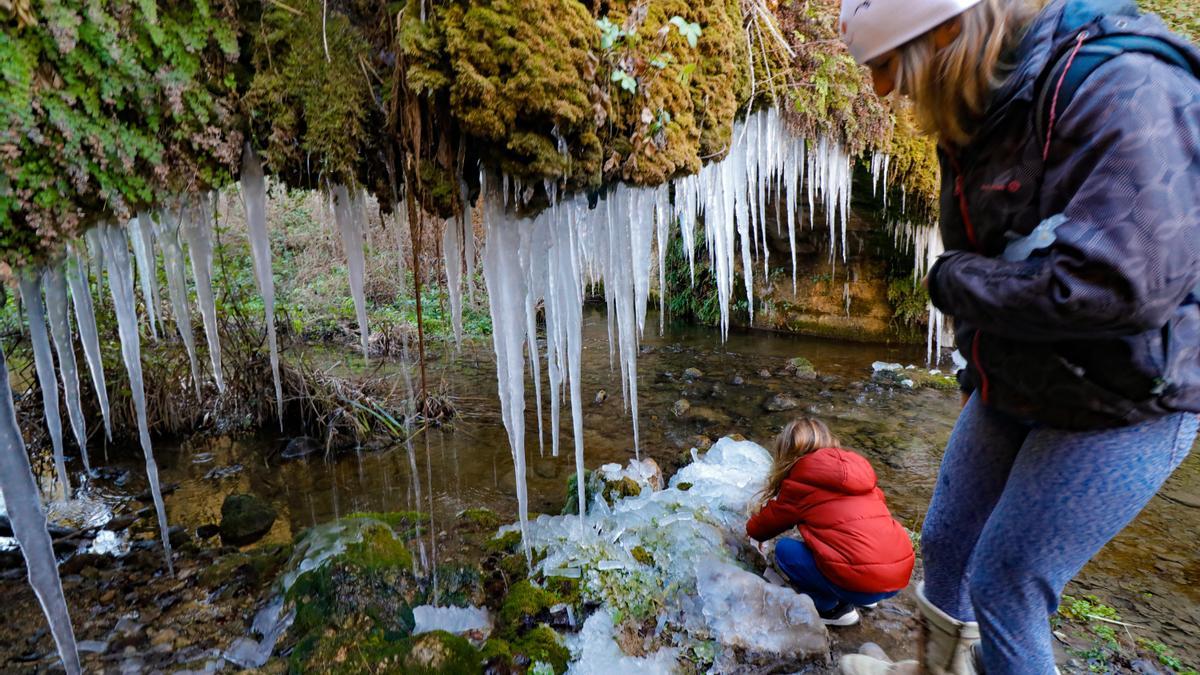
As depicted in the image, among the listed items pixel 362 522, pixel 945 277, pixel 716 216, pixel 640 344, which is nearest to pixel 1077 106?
pixel 945 277

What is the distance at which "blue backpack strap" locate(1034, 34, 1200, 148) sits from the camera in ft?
3.60

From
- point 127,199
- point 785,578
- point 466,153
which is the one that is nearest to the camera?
point 127,199

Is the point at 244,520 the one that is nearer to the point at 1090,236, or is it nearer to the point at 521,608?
the point at 521,608

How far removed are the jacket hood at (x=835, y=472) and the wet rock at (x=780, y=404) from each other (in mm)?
4750

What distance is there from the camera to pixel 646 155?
2.38 metres

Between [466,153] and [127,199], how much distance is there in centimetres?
107

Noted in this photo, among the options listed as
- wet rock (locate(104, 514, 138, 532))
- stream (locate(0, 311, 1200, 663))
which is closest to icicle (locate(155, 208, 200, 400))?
stream (locate(0, 311, 1200, 663))

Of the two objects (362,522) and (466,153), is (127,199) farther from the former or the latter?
(362,522)

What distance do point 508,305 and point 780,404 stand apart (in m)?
6.16

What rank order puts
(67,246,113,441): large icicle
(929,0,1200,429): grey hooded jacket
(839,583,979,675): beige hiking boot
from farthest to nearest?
(67,246,113,441): large icicle
(839,583,979,675): beige hiking boot
(929,0,1200,429): grey hooded jacket

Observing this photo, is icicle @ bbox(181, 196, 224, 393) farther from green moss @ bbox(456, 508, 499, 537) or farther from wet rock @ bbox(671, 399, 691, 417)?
wet rock @ bbox(671, 399, 691, 417)

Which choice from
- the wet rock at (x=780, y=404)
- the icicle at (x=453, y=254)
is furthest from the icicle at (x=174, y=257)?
the wet rock at (x=780, y=404)

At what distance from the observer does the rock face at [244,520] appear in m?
4.25

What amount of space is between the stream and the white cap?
3589 millimetres
